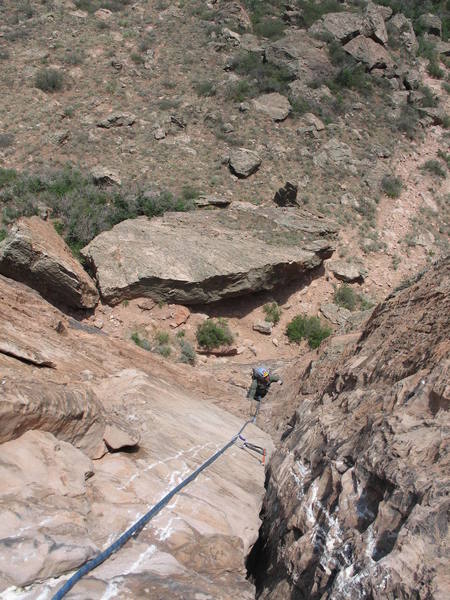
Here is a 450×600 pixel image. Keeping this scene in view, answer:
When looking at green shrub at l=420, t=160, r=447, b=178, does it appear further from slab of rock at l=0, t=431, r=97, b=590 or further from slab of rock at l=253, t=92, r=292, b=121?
slab of rock at l=0, t=431, r=97, b=590

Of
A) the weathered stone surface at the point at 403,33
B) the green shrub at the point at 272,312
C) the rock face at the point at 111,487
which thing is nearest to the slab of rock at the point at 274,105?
the green shrub at the point at 272,312

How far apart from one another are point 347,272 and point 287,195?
375 cm

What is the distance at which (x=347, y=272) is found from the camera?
Result: 1504cm

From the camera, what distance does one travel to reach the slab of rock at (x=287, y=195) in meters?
16.6

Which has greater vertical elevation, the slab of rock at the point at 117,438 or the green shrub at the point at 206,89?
the green shrub at the point at 206,89

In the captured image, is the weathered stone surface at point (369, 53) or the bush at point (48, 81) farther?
the weathered stone surface at point (369, 53)

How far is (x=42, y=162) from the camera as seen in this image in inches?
672

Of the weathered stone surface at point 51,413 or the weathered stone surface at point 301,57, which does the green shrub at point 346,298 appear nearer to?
the weathered stone surface at point 51,413

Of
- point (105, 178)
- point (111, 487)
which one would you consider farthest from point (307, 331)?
point (111, 487)

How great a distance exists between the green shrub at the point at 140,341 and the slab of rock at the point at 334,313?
18.4ft

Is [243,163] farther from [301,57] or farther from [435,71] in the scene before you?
[435,71]

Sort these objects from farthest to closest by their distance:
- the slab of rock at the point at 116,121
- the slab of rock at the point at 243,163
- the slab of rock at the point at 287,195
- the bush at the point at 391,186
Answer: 1. the slab of rock at the point at 116,121
2. the bush at the point at 391,186
3. the slab of rock at the point at 243,163
4. the slab of rock at the point at 287,195

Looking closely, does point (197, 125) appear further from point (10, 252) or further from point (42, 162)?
point (10, 252)

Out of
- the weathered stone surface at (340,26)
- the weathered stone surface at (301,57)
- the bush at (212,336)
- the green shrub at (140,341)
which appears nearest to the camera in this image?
the green shrub at (140,341)
